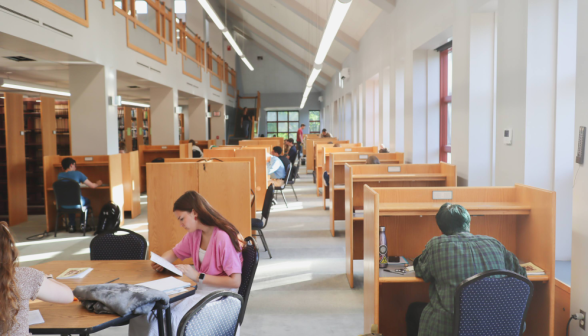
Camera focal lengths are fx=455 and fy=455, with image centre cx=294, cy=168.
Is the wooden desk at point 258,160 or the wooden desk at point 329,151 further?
the wooden desk at point 329,151

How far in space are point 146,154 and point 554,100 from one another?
8.64 m

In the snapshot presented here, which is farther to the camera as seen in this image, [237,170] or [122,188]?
[122,188]

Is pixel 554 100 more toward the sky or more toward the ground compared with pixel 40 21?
more toward the ground

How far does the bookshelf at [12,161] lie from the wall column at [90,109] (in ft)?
2.87

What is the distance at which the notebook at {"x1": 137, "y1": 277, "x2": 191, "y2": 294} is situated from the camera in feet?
7.57

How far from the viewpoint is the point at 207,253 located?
105 inches

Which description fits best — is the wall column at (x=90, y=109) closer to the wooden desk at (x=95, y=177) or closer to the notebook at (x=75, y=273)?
the wooden desk at (x=95, y=177)

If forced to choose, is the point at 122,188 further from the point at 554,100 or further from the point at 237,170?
the point at 554,100

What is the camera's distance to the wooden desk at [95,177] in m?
6.67

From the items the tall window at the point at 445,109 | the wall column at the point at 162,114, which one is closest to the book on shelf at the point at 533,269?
the tall window at the point at 445,109

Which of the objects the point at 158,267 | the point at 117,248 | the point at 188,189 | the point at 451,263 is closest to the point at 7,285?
the point at 158,267

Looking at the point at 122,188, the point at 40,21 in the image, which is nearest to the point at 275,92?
the point at 122,188

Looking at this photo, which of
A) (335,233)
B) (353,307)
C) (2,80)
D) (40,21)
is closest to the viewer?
(353,307)

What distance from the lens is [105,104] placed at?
23.1ft
